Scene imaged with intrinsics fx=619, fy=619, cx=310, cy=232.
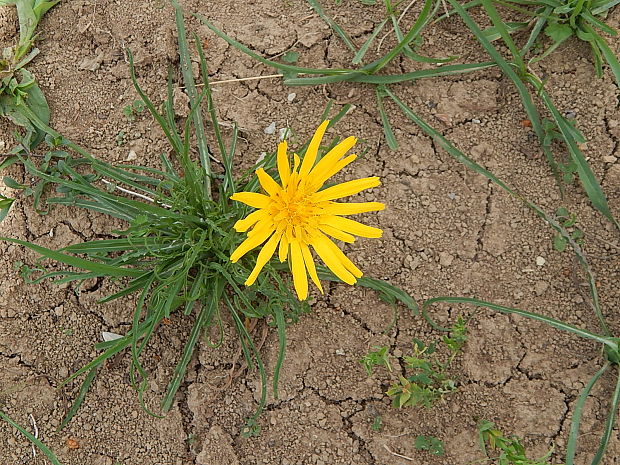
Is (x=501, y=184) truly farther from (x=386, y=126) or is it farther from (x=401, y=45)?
(x=401, y=45)

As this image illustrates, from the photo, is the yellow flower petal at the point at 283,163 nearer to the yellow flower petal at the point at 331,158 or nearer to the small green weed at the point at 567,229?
the yellow flower petal at the point at 331,158

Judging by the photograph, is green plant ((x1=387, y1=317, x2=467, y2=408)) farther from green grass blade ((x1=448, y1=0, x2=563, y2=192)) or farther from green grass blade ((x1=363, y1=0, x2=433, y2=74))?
green grass blade ((x1=363, y1=0, x2=433, y2=74))

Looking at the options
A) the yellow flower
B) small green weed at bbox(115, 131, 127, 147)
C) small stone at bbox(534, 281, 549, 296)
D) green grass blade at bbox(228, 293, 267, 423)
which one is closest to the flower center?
the yellow flower

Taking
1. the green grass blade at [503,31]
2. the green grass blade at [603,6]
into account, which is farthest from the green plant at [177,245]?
the green grass blade at [603,6]

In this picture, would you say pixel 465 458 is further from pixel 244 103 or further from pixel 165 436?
pixel 244 103

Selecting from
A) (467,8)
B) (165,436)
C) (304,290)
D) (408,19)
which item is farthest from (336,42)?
(165,436)
